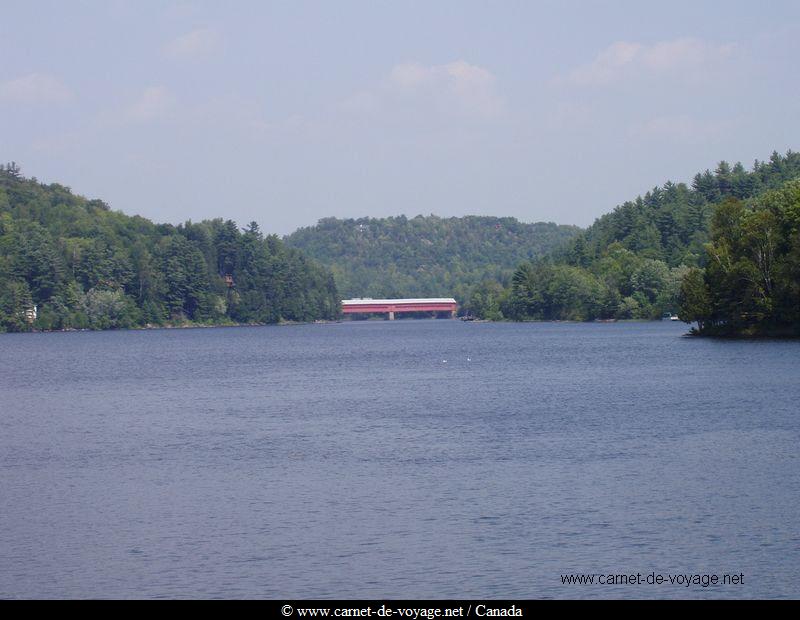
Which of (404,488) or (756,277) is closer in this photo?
(404,488)

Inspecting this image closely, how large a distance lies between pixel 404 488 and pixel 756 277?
78.3 meters

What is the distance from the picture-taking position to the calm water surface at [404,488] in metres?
25.0

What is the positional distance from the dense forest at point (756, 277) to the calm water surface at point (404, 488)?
33.3m

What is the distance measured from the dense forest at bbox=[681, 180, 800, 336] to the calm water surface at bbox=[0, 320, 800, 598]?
33.3 meters

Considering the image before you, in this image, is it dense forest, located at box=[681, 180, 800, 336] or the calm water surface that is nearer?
the calm water surface

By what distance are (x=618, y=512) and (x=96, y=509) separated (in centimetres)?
1425

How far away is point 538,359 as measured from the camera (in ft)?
324

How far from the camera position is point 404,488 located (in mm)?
34344

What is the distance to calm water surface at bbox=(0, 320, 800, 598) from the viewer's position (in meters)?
25.0

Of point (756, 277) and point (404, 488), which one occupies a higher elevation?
point (756, 277)

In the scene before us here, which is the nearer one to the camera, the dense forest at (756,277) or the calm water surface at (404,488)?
the calm water surface at (404,488)

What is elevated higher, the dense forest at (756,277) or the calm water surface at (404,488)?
the dense forest at (756,277)

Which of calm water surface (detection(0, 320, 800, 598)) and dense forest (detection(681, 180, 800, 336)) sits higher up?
dense forest (detection(681, 180, 800, 336))
